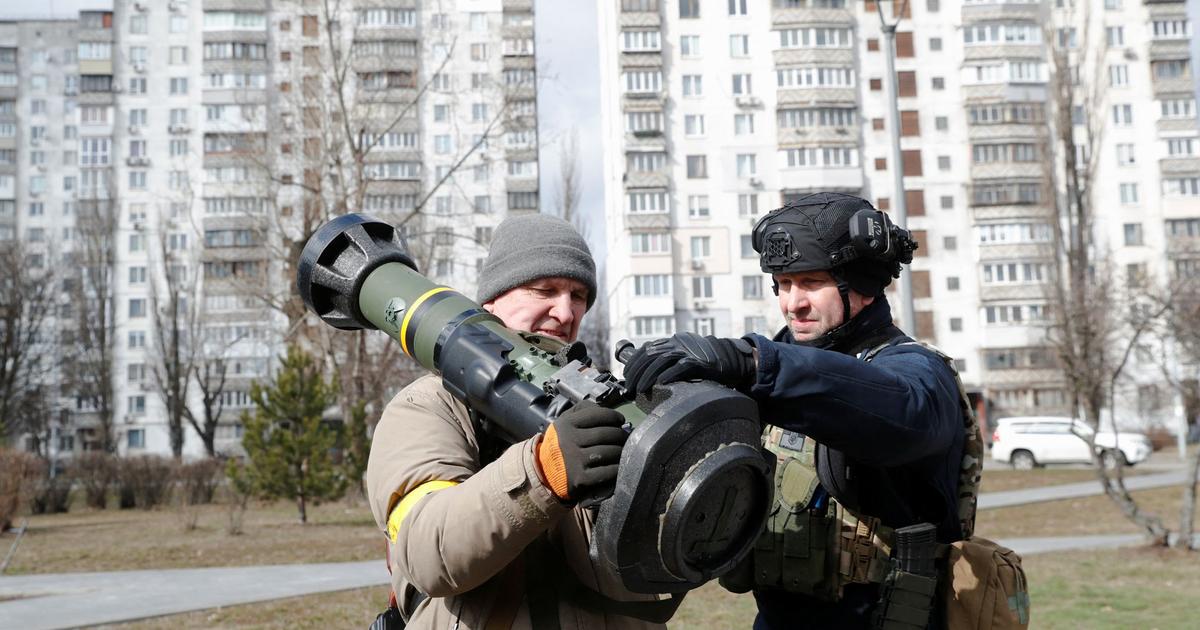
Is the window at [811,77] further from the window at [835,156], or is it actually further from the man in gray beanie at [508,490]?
the man in gray beanie at [508,490]

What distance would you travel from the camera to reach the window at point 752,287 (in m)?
52.2

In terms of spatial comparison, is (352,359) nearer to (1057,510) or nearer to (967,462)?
(1057,510)

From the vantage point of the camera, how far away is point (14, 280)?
48.1 m

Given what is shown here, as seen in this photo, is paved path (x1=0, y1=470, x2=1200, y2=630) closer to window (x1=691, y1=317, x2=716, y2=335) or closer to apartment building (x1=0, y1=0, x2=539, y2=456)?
apartment building (x1=0, y1=0, x2=539, y2=456)

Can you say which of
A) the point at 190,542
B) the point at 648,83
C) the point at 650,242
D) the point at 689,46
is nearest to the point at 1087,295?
the point at 190,542

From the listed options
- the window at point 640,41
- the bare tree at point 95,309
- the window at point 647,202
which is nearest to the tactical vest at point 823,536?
the window at point 647,202

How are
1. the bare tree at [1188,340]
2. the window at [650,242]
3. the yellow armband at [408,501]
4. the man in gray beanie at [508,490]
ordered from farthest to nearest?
the window at [650,242]
the bare tree at [1188,340]
the yellow armband at [408,501]
the man in gray beanie at [508,490]

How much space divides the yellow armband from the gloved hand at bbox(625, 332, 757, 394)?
19.8 inches

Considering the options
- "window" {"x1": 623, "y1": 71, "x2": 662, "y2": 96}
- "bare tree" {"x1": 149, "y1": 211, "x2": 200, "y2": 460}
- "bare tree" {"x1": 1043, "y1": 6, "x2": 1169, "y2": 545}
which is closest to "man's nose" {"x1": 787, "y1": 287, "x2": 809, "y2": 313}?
"bare tree" {"x1": 1043, "y1": 6, "x2": 1169, "y2": 545}

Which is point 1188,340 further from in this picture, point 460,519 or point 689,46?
point 689,46

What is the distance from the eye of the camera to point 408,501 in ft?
7.04

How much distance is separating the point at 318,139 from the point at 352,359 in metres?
5.56

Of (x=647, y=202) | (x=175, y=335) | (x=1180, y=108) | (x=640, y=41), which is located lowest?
(x=175, y=335)

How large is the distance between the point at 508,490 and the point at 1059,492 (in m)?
21.9
